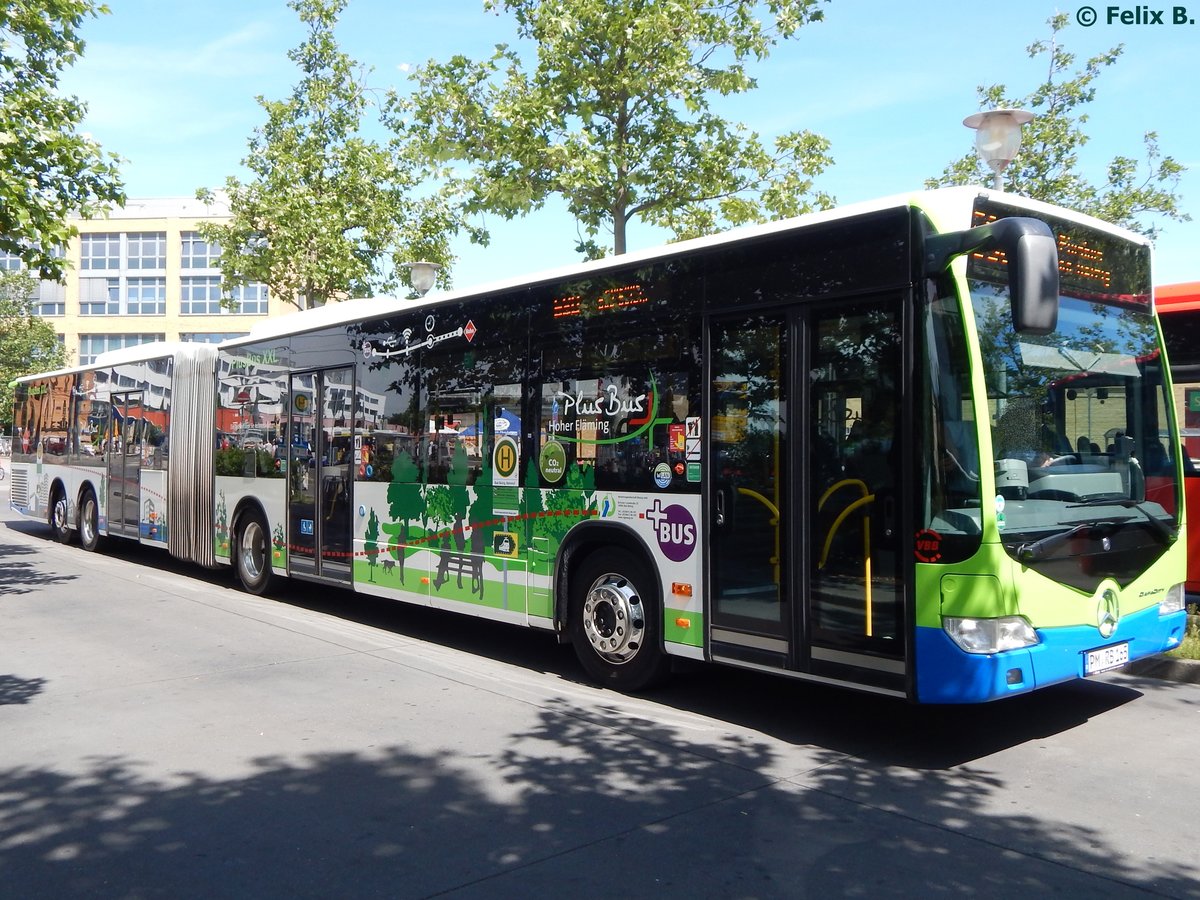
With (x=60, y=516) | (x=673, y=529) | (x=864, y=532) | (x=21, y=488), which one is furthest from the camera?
(x=21, y=488)

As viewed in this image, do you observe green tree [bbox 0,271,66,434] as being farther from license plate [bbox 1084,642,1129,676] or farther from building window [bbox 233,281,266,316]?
license plate [bbox 1084,642,1129,676]

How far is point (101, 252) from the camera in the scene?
226 feet

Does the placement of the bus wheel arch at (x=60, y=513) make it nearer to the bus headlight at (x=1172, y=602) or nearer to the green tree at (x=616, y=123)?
the green tree at (x=616, y=123)

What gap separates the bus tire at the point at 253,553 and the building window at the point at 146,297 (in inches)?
2368

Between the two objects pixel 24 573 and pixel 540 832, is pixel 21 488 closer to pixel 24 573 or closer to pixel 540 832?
pixel 24 573

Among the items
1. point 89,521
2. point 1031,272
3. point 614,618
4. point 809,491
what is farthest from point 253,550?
point 1031,272

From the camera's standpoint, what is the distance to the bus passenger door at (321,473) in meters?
10.7

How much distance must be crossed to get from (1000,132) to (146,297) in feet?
222

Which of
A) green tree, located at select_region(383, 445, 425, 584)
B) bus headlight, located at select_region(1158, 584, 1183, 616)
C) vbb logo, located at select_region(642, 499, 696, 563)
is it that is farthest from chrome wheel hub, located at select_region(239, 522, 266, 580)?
bus headlight, located at select_region(1158, 584, 1183, 616)

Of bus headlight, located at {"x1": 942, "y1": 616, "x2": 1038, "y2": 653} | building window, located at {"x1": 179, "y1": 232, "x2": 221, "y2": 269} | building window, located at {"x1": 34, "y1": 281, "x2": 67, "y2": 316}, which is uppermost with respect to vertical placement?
building window, located at {"x1": 179, "y1": 232, "x2": 221, "y2": 269}

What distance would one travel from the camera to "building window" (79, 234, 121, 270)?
68562 millimetres

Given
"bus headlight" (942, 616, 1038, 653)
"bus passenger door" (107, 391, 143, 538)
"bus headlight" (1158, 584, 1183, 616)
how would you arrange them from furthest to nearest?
"bus passenger door" (107, 391, 143, 538) → "bus headlight" (1158, 584, 1183, 616) → "bus headlight" (942, 616, 1038, 653)

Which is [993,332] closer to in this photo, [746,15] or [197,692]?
[197,692]

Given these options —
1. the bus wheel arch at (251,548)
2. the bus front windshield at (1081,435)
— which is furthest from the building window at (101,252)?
the bus front windshield at (1081,435)
